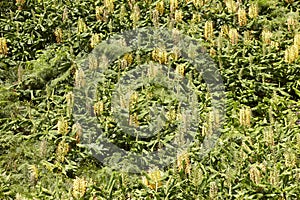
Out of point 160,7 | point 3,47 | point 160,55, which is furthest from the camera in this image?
point 160,7

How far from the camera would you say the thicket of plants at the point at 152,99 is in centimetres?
483

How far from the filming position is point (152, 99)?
6016 millimetres

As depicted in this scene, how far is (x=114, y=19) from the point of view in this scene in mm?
7355

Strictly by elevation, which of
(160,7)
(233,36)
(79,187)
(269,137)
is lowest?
(79,187)

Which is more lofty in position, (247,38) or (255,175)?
(247,38)

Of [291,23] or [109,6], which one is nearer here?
[291,23]

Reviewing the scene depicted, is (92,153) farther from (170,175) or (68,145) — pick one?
(170,175)

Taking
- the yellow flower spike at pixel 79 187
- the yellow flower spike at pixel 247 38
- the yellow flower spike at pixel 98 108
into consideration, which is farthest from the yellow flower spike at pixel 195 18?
the yellow flower spike at pixel 79 187

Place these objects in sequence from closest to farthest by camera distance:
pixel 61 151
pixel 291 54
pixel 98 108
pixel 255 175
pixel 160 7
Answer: pixel 255 175 < pixel 61 151 < pixel 98 108 < pixel 291 54 < pixel 160 7

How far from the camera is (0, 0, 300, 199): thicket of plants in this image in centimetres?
483

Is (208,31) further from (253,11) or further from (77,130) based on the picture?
(77,130)

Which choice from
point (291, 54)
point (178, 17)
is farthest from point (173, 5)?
point (291, 54)

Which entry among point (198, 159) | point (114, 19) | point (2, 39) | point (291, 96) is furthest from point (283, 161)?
point (2, 39)

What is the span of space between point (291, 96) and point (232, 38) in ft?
3.52
